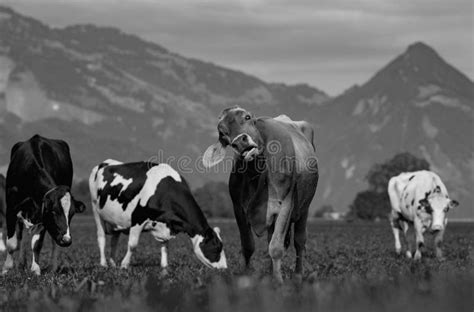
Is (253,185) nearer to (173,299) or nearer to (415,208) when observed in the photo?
(173,299)

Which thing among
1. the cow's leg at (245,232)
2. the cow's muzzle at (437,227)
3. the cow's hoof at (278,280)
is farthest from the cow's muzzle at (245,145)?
the cow's muzzle at (437,227)

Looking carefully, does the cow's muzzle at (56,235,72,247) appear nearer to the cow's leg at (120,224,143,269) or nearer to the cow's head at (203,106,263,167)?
the cow's leg at (120,224,143,269)

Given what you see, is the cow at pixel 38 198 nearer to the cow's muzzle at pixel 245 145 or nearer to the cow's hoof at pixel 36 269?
the cow's hoof at pixel 36 269

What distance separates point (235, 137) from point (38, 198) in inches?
282

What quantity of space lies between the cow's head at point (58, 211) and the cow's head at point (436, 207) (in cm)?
1219

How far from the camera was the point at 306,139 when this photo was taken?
1401 centimetres

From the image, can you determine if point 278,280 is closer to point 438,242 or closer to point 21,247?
point 21,247

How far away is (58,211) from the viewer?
16.6 meters

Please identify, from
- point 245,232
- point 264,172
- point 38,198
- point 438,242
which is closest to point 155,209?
point 38,198

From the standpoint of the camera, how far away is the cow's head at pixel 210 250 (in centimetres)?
2017

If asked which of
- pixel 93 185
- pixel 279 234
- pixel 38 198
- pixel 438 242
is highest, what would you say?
pixel 93 185

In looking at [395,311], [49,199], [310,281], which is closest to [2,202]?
[49,199]

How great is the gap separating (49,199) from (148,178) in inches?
223

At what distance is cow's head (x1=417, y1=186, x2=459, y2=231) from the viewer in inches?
995
